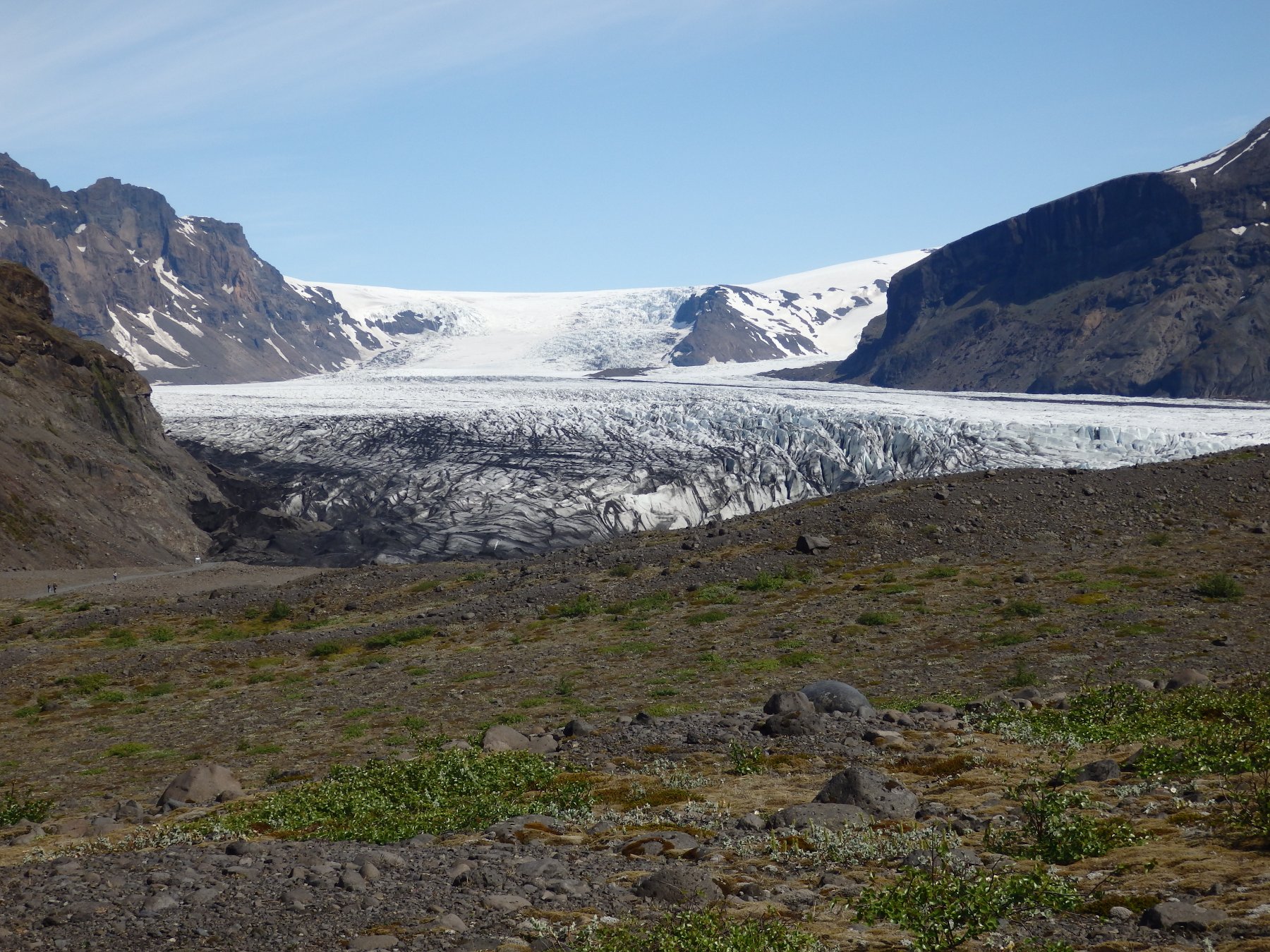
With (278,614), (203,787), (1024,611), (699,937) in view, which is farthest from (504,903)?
(278,614)

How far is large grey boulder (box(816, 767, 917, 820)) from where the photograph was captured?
30.1 feet

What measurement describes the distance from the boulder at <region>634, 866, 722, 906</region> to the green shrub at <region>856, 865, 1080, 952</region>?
40.8 inches

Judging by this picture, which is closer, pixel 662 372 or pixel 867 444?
pixel 867 444

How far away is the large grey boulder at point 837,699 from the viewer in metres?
13.6

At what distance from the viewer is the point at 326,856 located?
8188 millimetres

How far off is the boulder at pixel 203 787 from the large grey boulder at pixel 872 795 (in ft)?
21.5

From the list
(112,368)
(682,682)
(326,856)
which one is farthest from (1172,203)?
(326,856)

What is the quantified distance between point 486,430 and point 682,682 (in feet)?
166

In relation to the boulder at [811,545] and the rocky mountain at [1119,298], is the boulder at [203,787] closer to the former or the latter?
the boulder at [811,545]

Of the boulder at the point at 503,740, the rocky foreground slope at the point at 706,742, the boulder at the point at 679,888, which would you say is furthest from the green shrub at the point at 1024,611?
the boulder at the point at 679,888

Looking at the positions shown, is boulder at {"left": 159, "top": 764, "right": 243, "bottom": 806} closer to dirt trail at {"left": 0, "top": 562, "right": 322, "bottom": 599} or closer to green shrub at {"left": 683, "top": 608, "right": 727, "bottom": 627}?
green shrub at {"left": 683, "top": 608, "right": 727, "bottom": 627}

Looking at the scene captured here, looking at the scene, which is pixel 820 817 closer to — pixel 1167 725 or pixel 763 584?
pixel 1167 725

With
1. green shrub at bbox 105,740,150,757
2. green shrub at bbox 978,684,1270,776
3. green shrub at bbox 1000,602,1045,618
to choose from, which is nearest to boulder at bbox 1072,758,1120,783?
green shrub at bbox 978,684,1270,776

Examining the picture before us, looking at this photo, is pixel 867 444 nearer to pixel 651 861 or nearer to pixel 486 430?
pixel 486 430
